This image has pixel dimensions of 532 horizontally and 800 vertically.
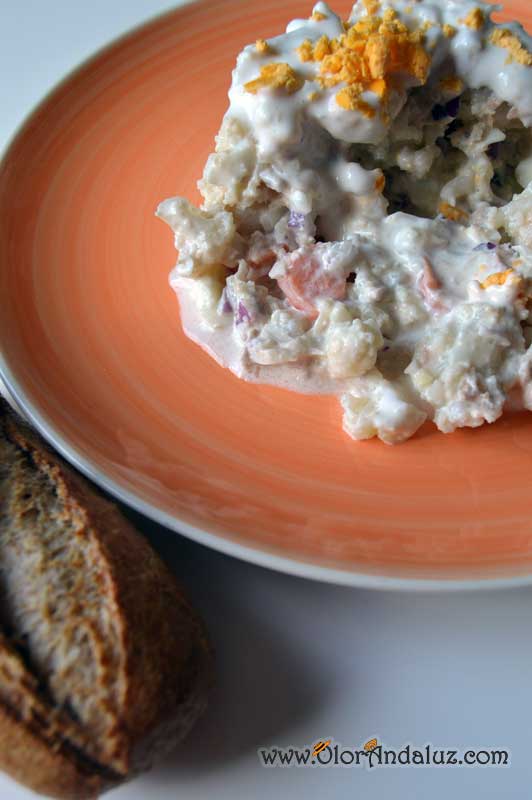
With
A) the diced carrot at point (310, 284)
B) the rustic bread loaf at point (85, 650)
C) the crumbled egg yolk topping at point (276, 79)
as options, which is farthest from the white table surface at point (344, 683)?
the crumbled egg yolk topping at point (276, 79)

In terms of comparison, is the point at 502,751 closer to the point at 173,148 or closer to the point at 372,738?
the point at 372,738

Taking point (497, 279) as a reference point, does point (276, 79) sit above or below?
above

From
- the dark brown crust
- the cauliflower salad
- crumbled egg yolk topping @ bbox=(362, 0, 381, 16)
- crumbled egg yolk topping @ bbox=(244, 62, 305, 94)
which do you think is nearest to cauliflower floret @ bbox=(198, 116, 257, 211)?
the cauliflower salad

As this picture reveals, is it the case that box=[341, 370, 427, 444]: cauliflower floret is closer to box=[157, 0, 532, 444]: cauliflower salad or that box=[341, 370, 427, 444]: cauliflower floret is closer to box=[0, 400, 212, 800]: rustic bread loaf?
box=[157, 0, 532, 444]: cauliflower salad

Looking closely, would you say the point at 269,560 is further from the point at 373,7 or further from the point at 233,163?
the point at 373,7

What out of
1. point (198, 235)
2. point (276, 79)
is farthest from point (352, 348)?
point (276, 79)

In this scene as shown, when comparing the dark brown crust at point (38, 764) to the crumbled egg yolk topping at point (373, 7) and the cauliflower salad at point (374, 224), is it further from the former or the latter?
the crumbled egg yolk topping at point (373, 7)

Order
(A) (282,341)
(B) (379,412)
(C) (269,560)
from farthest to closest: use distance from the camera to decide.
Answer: (A) (282,341), (B) (379,412), (C) (269,560)
